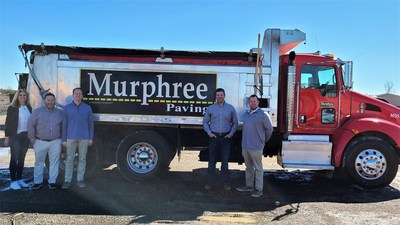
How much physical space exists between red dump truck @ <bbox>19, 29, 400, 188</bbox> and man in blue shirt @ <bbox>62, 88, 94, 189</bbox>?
721 mm

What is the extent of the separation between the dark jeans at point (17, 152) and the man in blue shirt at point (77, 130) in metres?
0.72

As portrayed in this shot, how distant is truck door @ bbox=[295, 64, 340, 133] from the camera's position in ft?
24.9

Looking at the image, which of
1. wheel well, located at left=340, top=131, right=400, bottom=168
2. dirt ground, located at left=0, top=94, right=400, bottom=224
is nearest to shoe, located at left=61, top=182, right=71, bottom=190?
dirt ground, located at left=0, top=94, right=400, bottom=224

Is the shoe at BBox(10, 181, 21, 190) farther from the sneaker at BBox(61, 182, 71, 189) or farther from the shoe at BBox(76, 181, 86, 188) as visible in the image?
the shoe at BBox(76, 181, 86, 188)

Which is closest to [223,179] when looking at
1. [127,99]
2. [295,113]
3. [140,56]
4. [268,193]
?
[268,193]

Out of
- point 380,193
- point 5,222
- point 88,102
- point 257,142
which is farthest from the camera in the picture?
point 88,102

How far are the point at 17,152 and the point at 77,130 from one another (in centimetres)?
116

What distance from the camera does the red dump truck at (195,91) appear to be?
751 centimetres

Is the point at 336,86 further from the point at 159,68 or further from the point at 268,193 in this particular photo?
the point at 159,68

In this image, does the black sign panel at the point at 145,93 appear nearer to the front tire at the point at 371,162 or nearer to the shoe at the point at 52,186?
the shoe at the point at 52,186

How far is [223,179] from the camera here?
7.08m

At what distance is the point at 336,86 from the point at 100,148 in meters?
5.01

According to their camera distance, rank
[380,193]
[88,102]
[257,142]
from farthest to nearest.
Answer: [88,102]
[380,193]
[257,142]

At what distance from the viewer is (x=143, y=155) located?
304 inches
